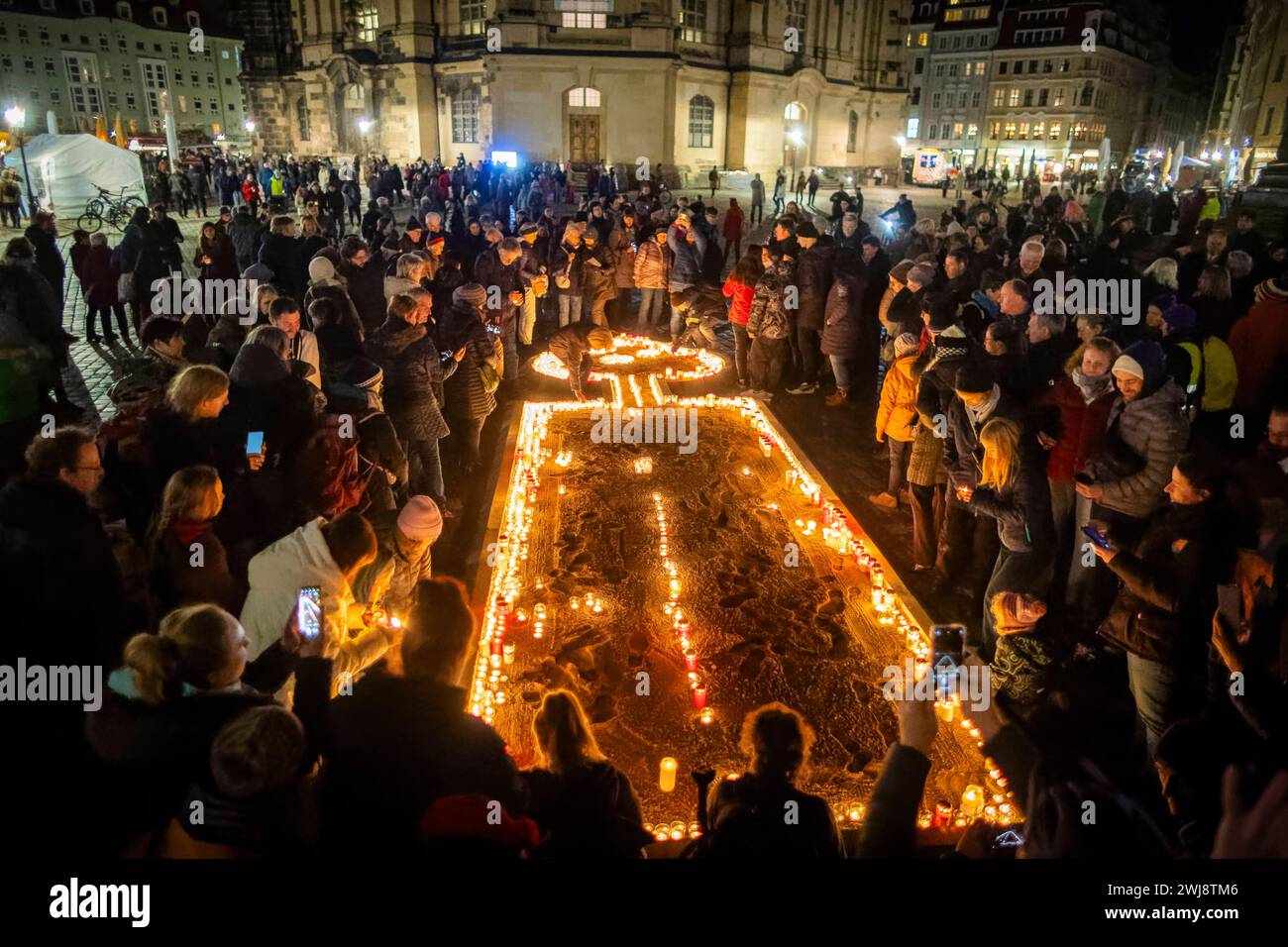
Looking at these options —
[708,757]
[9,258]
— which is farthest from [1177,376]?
[9,258]

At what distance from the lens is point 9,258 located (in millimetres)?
8328

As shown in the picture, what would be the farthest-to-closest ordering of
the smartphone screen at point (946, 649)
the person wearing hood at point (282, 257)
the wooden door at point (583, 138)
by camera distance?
the wooden door at point (583, 138), the person wearing hood at point (282, 257), the smartphone screen at point (946, 649)

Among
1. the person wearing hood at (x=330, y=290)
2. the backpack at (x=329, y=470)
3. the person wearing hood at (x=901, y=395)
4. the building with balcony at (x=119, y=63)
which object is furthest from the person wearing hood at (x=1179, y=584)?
the building with balcony at (x=119, y=63)

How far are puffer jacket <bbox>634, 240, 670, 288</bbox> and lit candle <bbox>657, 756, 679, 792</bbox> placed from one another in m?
9.72

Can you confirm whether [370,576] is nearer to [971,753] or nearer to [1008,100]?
[971,753]

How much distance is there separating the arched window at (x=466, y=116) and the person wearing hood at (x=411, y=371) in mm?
37353

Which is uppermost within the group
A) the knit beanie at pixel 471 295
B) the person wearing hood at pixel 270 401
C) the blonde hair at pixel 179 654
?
the knit beanie at pixel 471 295

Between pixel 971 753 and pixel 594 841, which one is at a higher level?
pixel 594 841

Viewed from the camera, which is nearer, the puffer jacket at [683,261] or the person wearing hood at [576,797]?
the person wearing hood at [576,797]

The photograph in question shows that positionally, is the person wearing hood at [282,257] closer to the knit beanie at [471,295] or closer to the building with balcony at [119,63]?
the knit beanie at [471,295]

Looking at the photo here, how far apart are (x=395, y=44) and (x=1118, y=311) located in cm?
4241

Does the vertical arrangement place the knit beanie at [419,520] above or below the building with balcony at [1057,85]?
below

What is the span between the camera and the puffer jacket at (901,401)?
21.7 ft
